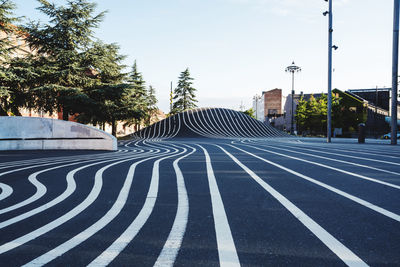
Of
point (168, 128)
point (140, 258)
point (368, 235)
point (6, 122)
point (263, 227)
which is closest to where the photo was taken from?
point (140, 258)

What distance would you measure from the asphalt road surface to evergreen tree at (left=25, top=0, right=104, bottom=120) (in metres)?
16.6

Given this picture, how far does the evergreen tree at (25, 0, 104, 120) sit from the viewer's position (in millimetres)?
20141

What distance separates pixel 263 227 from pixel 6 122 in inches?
555

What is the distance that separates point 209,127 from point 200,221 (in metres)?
38.6

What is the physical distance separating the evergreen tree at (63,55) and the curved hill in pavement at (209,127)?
1587cm

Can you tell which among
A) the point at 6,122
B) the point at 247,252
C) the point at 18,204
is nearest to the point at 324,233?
the point at 247,252

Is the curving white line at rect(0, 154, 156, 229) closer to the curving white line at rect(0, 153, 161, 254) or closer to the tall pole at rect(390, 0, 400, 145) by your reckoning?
the curving white line at rect(0, 153, 161, 254)

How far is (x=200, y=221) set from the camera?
314 cm

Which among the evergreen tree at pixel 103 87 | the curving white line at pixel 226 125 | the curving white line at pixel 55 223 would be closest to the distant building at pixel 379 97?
the curving white line at pixel 226 125

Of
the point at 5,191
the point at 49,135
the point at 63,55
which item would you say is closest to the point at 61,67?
the point at 63,55

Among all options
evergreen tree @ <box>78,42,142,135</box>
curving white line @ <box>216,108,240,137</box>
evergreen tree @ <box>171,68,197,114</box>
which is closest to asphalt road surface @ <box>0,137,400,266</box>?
evergreen tree @ <box>78,42,142,135</box>

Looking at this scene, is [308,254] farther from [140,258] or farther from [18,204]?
[18,204]

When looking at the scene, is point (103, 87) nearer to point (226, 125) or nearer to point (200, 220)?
point (200, 220)

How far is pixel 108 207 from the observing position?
372 centimetres
